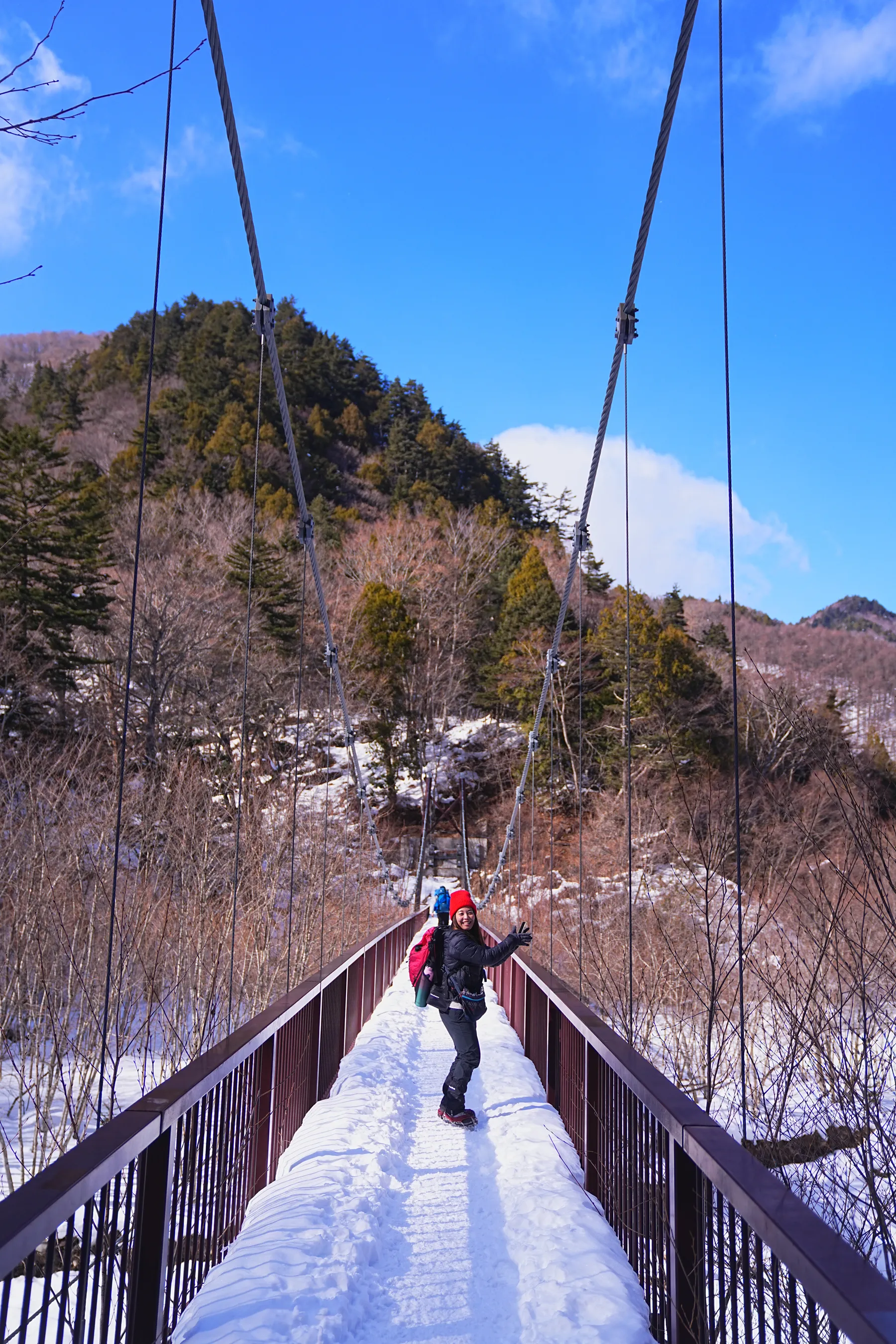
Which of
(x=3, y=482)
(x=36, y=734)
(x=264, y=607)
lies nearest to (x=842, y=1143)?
(x=36, y=734)

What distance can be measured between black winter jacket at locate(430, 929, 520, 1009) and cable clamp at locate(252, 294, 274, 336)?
400 cm

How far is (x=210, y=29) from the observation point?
3.96 m

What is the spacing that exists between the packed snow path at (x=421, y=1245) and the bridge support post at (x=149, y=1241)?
0.12 m

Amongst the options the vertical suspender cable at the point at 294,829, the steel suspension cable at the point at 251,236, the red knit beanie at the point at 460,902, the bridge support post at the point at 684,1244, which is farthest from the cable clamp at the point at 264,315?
the bridge support post at the point at 684,1244

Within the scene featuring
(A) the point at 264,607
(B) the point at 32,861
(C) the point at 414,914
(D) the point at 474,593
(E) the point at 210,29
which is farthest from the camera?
(D) the point at 474,593

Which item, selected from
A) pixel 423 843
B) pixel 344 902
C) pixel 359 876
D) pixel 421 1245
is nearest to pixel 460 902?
pixel 421 1245

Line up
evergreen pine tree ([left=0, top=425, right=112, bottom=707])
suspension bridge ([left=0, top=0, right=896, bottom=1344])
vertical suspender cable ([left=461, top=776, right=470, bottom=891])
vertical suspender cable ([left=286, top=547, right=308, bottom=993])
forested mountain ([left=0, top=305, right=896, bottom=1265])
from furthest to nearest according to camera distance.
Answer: vertical suspender cable ([left=461, top=776, right=470, bottom=891]) → evergreen pine tree ([left=0, top=425, right=112, bottom=707]) → vertical suspender cable ([left=286, top=547, right=308, bottom=993]) → forested mountain ([left=0, top=305, right=896, bottom=1265]) → suspension bridge ([left=0, top=0, right=896, bottom=1344])

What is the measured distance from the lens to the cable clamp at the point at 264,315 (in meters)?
6.00

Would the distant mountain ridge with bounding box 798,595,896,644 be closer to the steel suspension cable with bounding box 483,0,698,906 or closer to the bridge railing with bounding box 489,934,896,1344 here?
the steel suspension cable with bounding box 483,0,698,906

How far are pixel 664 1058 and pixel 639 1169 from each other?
6.25 m

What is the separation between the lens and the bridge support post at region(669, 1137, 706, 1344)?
2.03 metres

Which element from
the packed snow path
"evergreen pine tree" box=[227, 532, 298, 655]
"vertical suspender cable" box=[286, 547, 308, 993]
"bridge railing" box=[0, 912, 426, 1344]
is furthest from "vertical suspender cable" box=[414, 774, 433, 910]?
"bridge railing" box=[0, 912, 426, 1344]

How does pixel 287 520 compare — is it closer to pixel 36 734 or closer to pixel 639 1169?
pixel 36 734

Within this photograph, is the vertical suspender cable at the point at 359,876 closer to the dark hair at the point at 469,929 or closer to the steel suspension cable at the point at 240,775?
the steel suspension cable at the point at 240,775
